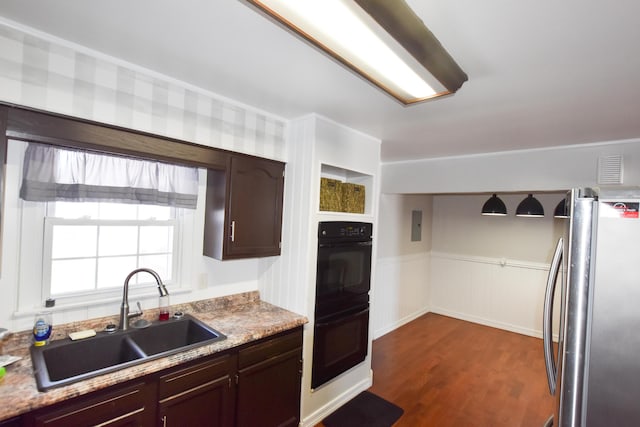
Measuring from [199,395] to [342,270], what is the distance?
135 cm

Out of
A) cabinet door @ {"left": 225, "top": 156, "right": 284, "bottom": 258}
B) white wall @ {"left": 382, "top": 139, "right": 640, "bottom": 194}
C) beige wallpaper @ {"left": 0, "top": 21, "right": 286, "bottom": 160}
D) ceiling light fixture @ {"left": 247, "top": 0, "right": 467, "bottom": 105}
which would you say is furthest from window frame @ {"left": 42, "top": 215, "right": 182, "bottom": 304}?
Result: white wall @ {"left": 382, "top": 139, "right": 640, "bottom": 194}

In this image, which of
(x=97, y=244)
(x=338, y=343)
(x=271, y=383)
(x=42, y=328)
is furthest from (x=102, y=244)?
(x=338, y=343)

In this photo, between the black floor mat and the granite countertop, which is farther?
the black floor mat

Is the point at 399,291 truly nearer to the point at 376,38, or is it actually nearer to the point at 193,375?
the point at 193,375

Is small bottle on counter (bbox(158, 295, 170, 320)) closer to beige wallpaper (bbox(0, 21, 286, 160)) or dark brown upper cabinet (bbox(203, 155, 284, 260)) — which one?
dark brown upper cabinet (bbox(203, 155, 284, 260))

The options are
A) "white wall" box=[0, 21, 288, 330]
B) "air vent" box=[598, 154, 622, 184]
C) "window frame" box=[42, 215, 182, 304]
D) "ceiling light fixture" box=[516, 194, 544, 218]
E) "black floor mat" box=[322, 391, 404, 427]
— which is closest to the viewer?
"white wall" box=[0, 21, 288, 330]

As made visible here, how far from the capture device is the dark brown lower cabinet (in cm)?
131

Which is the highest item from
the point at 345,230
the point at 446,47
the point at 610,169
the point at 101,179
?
the point at 446,47

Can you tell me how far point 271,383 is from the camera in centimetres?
206

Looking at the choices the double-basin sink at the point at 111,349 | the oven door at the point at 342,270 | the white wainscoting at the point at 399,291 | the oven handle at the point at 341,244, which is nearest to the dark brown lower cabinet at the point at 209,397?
the double-basin sink at the point at 111,349

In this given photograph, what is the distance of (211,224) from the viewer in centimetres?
225

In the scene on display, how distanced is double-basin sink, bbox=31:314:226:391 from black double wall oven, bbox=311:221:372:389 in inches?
34.9

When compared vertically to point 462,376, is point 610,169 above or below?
above

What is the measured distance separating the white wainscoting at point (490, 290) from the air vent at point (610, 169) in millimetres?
2200
